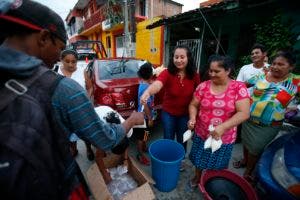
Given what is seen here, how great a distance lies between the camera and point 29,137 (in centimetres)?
78

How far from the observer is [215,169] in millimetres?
2410

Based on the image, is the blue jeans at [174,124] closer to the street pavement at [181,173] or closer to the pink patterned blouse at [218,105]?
the pink patterned blouse at [218,105]

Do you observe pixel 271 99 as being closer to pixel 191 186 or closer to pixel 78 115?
pixel 191 186

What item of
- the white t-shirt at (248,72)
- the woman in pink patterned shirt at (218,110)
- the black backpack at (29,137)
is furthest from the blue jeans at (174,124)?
the black backpack at (29,137)

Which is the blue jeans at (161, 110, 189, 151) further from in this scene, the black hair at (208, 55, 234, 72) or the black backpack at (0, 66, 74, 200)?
the black backpack at (0, 66, 74, 200)

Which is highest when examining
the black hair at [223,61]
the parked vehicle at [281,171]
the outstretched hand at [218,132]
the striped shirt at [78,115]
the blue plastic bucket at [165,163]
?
the black hair at [223,61]

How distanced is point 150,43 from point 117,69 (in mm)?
7239

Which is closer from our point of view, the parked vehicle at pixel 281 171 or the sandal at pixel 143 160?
the parked vehicle at pixel 281 171

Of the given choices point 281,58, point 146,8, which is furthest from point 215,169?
point 146,8

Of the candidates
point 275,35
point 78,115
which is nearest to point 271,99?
point 78,115

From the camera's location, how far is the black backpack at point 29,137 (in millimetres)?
750

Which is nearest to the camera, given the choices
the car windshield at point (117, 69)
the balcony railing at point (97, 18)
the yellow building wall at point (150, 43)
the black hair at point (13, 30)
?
the black hair at point (13, 30)

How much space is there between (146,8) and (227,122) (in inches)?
604

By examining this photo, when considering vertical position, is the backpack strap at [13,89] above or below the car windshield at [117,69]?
above
